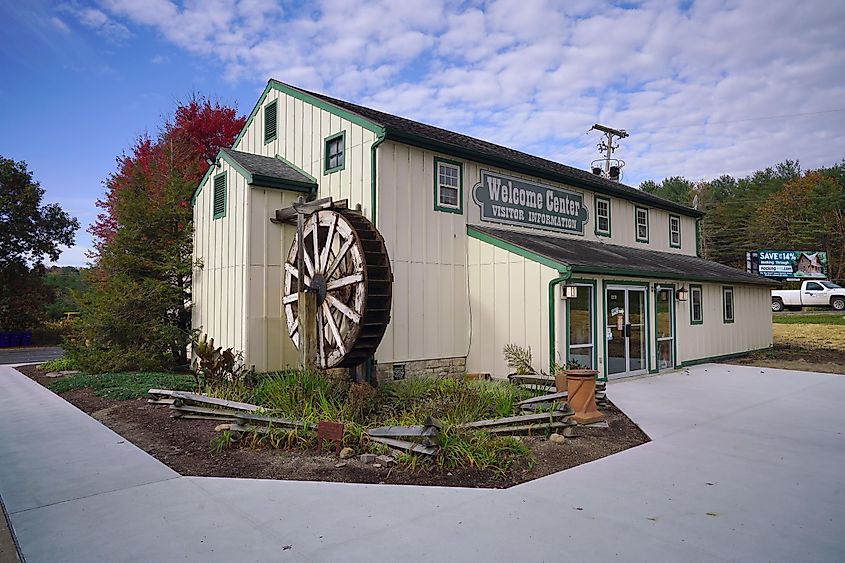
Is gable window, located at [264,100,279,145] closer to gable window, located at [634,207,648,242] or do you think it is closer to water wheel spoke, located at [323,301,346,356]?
water wheel spoke, located at [323,301,346,356]

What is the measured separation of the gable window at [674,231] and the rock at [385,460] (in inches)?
610

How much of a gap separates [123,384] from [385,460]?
6.33 meters

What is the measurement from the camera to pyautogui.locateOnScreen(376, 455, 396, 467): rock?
530cm

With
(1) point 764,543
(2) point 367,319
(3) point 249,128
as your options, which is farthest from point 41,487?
(3) point 249,128

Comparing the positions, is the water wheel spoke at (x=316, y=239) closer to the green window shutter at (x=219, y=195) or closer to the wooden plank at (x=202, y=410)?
the green window shutter at (x=219, y=195)

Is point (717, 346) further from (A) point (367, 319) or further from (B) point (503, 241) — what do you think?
(A) point (367, 319)

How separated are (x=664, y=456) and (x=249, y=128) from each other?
37.0 ft

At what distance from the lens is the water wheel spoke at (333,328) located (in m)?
8.46

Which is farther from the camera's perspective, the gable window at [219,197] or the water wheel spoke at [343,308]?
the gable window at [219,197]

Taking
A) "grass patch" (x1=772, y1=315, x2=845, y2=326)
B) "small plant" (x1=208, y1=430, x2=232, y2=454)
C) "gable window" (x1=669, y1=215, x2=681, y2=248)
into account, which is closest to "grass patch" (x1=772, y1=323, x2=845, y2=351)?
"grass patch" (x1=772, y1=315, x2=845, y2=326)

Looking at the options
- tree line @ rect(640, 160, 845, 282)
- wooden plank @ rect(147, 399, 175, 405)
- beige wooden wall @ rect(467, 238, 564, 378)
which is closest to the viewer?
wooden plank @ rect(147, 399, 175, 405)

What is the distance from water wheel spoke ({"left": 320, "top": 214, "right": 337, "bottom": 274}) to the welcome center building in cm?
86

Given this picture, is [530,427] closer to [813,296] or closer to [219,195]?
[219,195]

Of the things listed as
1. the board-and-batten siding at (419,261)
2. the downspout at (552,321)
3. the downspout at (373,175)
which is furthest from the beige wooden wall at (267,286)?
the downspout at (552,321)
